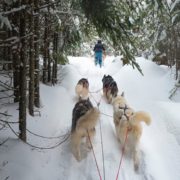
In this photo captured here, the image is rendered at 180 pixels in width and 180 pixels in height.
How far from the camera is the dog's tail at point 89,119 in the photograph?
669 cm

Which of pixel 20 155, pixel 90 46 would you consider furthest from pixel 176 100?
pixel 90 46

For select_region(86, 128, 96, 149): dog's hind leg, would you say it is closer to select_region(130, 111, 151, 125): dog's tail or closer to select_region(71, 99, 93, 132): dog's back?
select_region(71, 99, 93, 132): dog's back

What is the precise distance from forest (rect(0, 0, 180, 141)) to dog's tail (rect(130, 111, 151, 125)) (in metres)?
1.11

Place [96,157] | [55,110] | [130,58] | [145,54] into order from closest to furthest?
[130,58], [96,157], [55,110], [145,54]

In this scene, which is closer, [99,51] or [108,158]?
[108,158]

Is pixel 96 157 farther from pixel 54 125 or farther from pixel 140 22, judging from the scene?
pixel 140 22

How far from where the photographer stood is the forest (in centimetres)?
538

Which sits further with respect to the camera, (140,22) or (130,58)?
(140,22)

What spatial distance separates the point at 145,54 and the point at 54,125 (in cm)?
1659


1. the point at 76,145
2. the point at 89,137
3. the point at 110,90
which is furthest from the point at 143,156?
the point at 110,90

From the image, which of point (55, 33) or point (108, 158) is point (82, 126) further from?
point (55, 33)

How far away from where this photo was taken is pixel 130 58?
543cm

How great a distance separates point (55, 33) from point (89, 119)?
6775mm

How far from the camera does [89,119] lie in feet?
22.3
